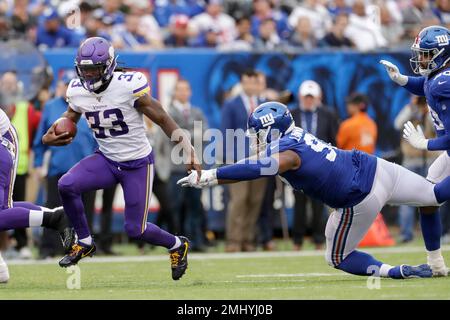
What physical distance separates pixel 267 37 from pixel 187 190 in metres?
2.87

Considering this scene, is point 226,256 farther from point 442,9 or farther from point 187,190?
point 442,9

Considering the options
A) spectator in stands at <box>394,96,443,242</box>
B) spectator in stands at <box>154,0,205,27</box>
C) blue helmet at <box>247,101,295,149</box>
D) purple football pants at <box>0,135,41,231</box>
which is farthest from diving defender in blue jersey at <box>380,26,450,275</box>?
spectator in stands at <box>154,0,205,27</box>

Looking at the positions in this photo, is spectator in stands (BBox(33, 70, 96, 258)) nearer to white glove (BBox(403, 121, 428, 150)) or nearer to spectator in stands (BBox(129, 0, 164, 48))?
spectator in stands (BBox(129, 0, 164, 48))

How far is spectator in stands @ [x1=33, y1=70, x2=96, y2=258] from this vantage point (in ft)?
36.4

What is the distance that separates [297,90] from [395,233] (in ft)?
7.77

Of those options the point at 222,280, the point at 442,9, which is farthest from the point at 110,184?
the point at 442,9

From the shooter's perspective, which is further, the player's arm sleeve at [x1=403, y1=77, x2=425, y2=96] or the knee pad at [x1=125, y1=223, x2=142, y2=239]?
the player's arm sleeve at [x1=403, y1=77, x2=425, y2=96]

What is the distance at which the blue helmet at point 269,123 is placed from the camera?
7309mm

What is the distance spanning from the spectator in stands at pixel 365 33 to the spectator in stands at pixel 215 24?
1.60 metres

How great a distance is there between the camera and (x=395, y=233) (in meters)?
14.2

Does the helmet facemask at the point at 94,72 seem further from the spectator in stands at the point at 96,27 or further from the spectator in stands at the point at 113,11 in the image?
the spectator in stands at the point at 113,11

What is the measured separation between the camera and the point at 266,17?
14.9m

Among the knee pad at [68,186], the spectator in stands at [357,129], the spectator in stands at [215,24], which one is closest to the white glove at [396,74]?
the knee pad at [68,186]
